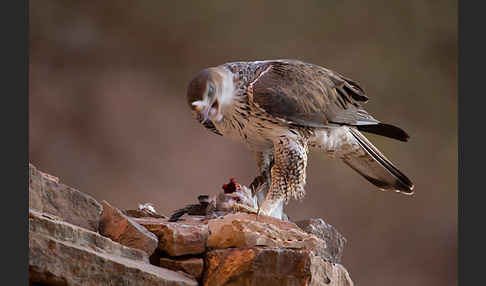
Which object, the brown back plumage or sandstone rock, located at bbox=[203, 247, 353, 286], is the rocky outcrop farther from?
the brown back plumage

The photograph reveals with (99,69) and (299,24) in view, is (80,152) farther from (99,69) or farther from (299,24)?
(299,24)

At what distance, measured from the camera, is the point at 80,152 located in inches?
138

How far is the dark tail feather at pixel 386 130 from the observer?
3.24 m

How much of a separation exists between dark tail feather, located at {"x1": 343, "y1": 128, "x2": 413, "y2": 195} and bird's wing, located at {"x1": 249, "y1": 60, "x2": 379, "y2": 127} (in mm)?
146

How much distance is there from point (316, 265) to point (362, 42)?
190 centimetres

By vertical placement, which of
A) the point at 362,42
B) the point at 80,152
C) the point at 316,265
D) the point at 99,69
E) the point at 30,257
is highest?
the point at 362,42

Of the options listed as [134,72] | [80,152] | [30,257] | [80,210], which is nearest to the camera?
[30,257]

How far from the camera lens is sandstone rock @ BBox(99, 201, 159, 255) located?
2262 mm

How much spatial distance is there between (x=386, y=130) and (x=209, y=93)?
1.35m

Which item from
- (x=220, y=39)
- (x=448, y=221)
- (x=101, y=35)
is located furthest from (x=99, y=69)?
(x=448, y=221)

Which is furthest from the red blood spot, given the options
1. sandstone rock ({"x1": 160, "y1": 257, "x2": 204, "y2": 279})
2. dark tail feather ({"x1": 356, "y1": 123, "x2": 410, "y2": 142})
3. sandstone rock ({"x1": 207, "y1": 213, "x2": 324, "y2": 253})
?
dark tail feather ({"x1": 356, "y1": 123, "x2": 410, "y2": 142})

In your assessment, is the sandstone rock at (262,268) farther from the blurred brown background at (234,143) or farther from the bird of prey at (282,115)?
the blurred brown background at (234,143)

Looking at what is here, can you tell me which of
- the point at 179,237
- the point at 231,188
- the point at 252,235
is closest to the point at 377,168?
the point at 231,188

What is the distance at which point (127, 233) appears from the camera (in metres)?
2.27
